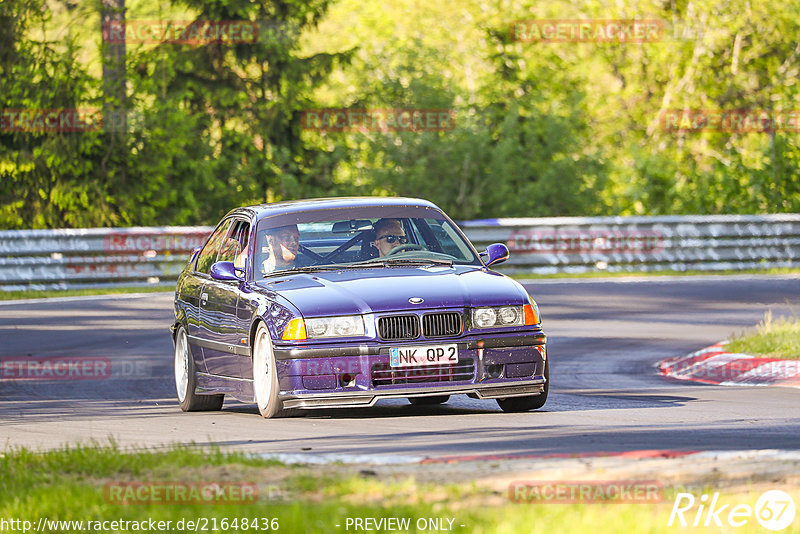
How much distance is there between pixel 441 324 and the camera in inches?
395

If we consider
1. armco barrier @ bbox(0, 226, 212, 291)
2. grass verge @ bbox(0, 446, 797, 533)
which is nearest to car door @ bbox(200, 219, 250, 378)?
grass verge @ bbox(0, 446, 797, 533)

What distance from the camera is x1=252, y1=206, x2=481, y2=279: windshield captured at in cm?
1112

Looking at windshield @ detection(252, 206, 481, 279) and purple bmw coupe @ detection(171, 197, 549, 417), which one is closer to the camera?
purple bmw coupe @ detection(171, 197, 549, 417)

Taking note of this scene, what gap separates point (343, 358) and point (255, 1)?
2392cm

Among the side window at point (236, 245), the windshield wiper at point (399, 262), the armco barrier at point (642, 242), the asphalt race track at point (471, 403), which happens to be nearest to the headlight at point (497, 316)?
the asphalt race track at point (471, 403)

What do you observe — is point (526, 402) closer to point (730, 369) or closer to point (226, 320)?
point (226, 320)

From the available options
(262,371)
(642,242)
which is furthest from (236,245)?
(642,242)

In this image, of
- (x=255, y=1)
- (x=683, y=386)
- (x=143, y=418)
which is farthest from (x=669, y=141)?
(x=143, y=418)

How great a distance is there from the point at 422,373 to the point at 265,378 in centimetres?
121

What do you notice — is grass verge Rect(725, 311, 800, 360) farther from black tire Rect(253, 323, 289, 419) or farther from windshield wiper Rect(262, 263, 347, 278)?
black tire Rect(253, 323, 289, 419)

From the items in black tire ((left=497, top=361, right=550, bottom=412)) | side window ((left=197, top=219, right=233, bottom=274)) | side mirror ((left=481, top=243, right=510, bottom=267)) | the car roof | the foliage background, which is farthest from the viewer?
the foliage background

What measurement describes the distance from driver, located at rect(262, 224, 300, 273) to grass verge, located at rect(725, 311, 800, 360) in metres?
5.69

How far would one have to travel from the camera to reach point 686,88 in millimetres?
42438

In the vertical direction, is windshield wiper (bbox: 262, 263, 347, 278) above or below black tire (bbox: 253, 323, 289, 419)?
above
